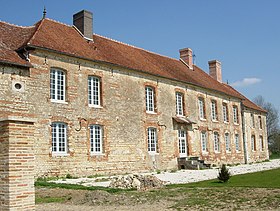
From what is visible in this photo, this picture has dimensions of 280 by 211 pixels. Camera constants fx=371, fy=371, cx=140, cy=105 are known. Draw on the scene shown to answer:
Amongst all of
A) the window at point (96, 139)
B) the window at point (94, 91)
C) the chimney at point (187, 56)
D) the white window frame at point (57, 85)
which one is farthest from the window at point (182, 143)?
the white window frame at point (57, 85)

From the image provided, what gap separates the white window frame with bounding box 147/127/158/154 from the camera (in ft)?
74.0

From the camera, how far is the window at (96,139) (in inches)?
754

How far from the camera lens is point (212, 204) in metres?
8.90

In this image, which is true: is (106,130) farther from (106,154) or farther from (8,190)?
(8,190)

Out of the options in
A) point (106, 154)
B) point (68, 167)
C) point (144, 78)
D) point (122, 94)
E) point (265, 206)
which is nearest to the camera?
point (265, 206)

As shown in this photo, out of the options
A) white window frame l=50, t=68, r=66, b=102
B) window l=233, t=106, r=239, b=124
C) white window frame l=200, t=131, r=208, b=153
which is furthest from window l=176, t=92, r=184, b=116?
window l=233, t=106, r=239, b=124

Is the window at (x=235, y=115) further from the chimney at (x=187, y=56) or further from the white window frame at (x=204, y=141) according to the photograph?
the white window frame at (x=204, y=141)

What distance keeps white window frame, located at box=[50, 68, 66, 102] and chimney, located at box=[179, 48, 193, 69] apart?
15.7 metres

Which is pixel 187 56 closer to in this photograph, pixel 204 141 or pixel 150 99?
pixel 204 141

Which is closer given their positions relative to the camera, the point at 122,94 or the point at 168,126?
the point at 122,94

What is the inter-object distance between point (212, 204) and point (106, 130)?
11.4 meters

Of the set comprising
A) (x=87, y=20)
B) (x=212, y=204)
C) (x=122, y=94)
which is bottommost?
(x=212, y=204)

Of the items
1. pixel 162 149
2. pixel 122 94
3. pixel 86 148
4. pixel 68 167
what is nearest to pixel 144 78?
pixel 122 94

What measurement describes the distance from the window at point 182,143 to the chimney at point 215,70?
11.6 meters
